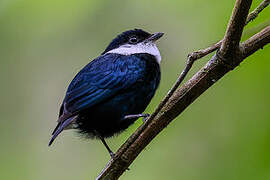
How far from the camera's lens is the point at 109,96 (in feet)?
12.3

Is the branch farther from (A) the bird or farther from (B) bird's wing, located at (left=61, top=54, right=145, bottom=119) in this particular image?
(B) bird's wing, located at (left=61, top=54, right=145, bottom=119)

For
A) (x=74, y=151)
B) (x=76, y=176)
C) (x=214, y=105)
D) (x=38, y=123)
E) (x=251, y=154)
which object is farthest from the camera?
(x=38, y=123)

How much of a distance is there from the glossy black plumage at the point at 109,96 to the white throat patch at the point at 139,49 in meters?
0.28

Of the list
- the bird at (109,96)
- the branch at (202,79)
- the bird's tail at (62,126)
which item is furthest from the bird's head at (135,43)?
the branch at (202,79)

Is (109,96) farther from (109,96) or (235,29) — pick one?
(235,29)

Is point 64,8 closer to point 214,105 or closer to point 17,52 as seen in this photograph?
point 17,52

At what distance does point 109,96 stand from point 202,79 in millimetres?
1447

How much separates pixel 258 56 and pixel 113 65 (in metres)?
1.25

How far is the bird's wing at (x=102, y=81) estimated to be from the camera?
3719 mm

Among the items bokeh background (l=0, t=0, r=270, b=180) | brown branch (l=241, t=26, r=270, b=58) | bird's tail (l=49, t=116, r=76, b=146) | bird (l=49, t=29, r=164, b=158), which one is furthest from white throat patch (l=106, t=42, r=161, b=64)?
Result: brown branch (l=241, t=26, r=270, b=58)

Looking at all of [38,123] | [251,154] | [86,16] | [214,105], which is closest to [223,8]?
[214,105]

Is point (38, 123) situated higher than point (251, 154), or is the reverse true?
point (251, 154)

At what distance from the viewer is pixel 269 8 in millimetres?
3117

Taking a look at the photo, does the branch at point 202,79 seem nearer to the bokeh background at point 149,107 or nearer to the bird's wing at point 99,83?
the bokeh background at point 149,107
